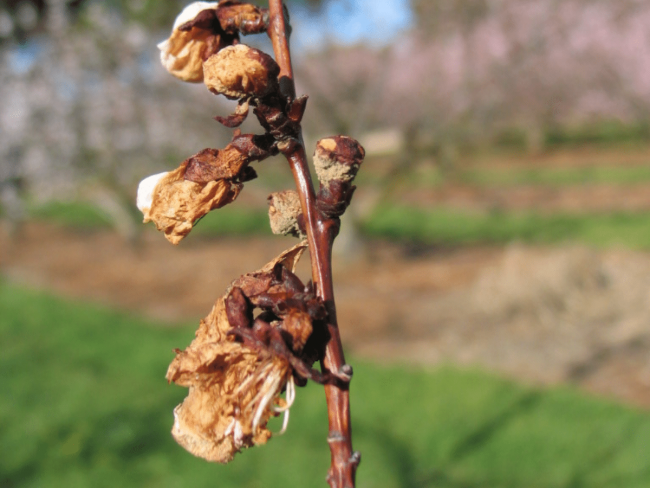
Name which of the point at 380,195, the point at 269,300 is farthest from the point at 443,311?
the point at 269,300

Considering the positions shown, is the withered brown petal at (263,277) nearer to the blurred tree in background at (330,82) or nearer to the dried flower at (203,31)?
the dried flower at (203,31)

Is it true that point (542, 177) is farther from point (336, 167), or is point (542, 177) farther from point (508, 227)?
point (336, 167)

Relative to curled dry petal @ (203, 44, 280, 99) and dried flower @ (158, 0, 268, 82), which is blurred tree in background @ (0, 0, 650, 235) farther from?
curled dry petal @ (203, 44, 280, 99)

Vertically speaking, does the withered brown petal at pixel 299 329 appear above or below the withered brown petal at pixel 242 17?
below

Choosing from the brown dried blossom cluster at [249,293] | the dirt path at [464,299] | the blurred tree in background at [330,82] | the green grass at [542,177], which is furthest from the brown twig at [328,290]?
the green grass at [542,177]

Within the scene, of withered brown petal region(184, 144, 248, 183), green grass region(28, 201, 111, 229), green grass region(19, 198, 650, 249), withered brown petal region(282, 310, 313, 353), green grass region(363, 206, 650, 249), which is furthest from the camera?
green grass region(28, 201, 111, 229)

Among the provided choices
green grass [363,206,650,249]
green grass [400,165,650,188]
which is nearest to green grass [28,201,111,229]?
green grass [400,165,650,188]
